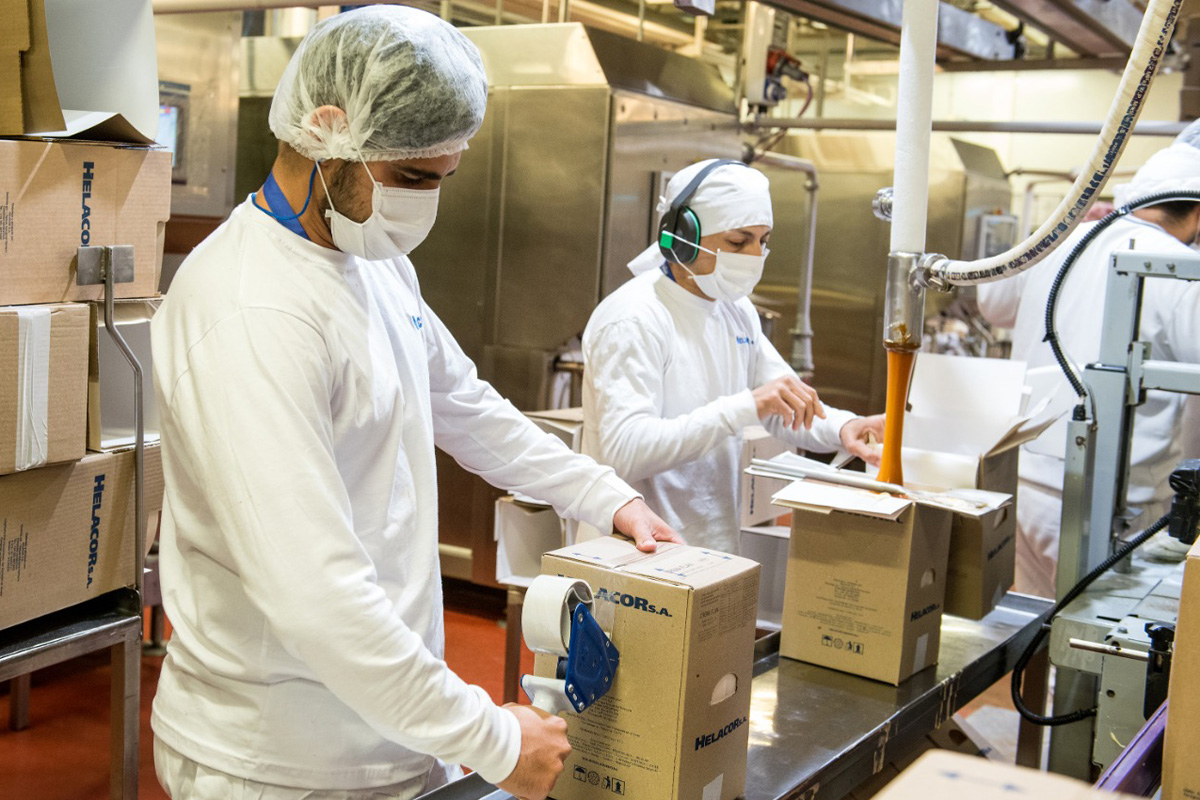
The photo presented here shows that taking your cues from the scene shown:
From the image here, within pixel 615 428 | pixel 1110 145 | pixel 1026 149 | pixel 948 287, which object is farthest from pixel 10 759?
pixel 1026 149

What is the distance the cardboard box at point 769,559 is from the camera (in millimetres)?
2666

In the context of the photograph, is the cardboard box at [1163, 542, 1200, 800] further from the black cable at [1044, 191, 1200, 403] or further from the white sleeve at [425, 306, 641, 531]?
the black cable at [1044, 191, 1200, 403]

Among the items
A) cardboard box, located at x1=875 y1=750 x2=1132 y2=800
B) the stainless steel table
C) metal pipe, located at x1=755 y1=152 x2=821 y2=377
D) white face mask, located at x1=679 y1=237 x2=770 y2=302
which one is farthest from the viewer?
metal pipe, located at x1=755 y1=152 x2=821 y2=377

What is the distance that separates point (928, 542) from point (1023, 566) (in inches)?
66.5

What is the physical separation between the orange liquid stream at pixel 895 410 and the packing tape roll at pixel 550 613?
0.62m

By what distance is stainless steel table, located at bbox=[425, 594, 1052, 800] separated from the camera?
1.38 meters

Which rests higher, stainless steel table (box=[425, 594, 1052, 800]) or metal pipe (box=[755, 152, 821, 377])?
metal pipe (box=[755, 152, 821, 377])

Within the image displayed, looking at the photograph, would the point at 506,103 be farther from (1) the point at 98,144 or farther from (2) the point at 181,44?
(1) the point at 98,144

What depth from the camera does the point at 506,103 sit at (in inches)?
151

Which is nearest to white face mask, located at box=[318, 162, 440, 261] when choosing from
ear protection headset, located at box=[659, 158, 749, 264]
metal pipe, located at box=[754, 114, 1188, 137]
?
ear protection headset, located at box=[659, 158, 749, 264]

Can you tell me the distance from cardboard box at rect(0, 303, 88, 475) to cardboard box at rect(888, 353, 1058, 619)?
4.67ft

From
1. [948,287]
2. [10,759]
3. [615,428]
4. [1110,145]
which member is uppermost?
[1110,145]

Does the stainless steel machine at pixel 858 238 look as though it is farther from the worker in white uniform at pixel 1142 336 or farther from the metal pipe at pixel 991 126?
the worker in white uniform at pixel 1142 336

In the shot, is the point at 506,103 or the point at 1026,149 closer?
the point at 506,103
